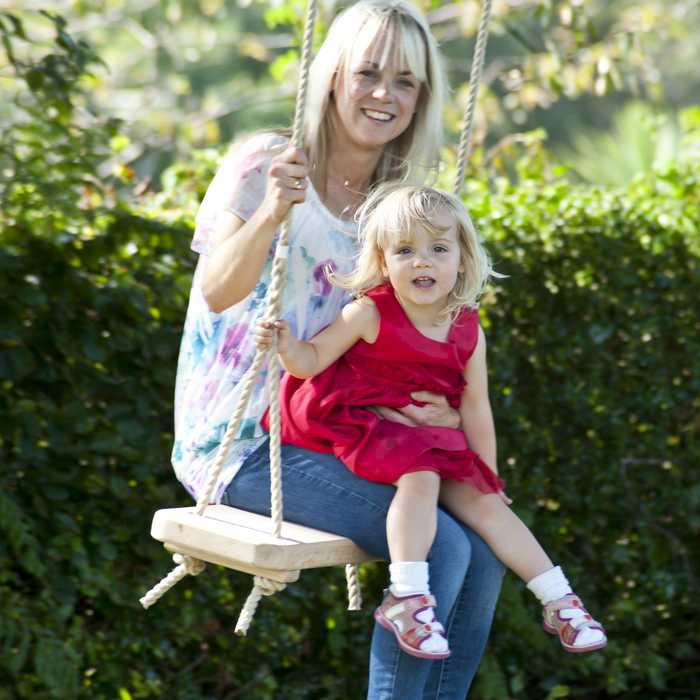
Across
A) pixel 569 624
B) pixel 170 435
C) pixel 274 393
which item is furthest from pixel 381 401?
pixel 170 435

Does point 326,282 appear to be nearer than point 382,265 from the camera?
No

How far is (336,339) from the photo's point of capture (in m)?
2.90

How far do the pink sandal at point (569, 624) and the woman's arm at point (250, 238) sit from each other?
0.95 meters

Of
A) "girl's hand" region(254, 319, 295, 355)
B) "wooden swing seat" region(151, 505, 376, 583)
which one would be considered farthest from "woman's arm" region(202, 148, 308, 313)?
"wooden swing seat" region(151, 505, 376, 583)

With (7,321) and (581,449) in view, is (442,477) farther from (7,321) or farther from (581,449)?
(581,449)

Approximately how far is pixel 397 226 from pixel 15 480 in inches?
62.0

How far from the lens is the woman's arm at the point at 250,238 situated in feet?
9.20

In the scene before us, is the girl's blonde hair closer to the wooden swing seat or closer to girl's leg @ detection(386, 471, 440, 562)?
girl's leg @ detection(386, 471, 440, 562)

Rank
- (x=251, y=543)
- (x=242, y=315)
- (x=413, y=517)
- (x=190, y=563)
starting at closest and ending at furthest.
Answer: (x=251, y=543), (x=413, y=517), (x=190, y=563), (x=242, y=315)

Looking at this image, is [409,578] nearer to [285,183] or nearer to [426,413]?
[426,413]

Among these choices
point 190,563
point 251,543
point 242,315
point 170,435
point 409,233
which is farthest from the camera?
point 170,435

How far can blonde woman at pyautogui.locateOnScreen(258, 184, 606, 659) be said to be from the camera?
2852 millimetres

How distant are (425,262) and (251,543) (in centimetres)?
70

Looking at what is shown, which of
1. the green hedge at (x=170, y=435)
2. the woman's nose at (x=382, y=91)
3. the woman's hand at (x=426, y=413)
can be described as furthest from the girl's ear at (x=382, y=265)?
the green hedge at (x=170, y=435)
